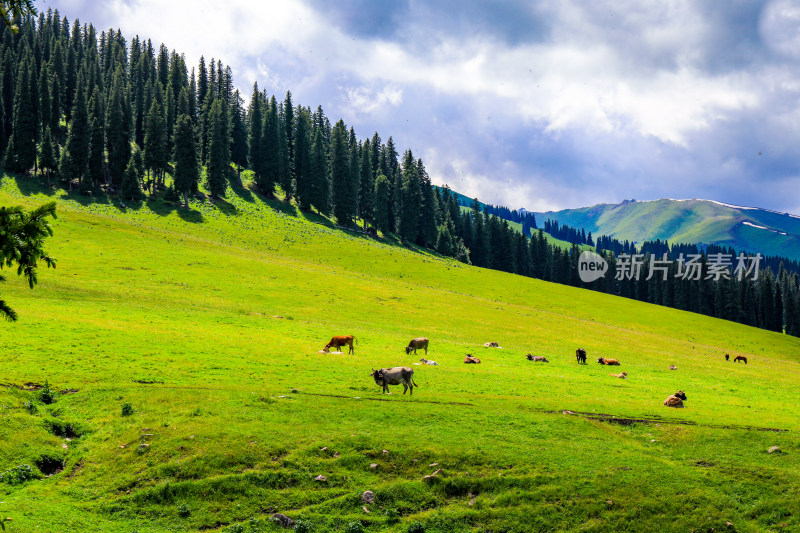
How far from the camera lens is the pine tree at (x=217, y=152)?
107875mm

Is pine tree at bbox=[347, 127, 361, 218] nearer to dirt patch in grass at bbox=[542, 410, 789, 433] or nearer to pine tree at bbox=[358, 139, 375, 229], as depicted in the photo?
pine tree at bbox=[358, 139, 375, 229]

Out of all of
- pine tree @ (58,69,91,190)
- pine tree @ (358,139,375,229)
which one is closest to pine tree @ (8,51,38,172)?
pine tree @ (58,69,91,190)

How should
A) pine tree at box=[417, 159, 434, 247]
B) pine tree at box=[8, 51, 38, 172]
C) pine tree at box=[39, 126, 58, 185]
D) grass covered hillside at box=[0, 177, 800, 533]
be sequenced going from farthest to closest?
pine tree at box=[417, 159, 434, 247] → pine tree at box=[8, 51, 38, 172] → pine tree at box=[39, 126, 58, 185] → grass covered hillside at box=[0, 177, 800, 533]

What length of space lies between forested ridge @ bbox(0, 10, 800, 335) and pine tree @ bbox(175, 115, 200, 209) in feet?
0.68

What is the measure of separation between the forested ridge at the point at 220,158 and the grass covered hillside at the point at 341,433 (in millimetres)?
68553

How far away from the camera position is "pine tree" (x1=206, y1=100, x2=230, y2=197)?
107875 mm

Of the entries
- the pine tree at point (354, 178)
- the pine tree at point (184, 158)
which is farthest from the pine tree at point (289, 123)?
the pine tree at point (184, 158)

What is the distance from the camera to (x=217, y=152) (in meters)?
108

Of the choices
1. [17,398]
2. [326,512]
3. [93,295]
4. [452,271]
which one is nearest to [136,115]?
[452,271]

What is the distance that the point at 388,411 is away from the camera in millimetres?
19547

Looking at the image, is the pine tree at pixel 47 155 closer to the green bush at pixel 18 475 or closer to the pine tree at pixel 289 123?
the pine tree at pixel 289 123

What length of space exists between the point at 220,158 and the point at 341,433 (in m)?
104

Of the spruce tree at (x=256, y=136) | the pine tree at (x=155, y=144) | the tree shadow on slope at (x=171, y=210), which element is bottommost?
the tree shadow on slope at (x=171, y=210)

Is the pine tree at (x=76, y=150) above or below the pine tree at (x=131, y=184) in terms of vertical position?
above
